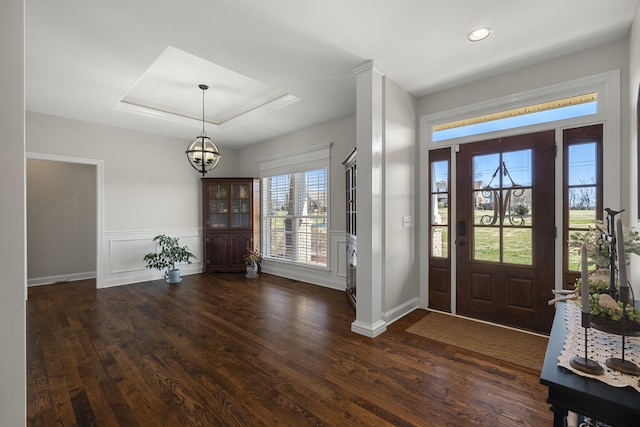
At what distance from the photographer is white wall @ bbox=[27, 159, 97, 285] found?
5254 millimetres

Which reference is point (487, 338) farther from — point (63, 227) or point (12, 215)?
point (63, 227)

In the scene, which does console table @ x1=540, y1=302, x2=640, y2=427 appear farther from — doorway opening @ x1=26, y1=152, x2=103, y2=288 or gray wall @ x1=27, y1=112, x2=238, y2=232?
doorway opening @ x1=26, y1=152, x2=103, y2=288

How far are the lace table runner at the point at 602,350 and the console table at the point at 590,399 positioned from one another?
0.09ft

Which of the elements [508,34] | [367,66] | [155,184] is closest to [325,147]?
[367,66]

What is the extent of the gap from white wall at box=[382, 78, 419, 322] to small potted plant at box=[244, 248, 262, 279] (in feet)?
10.2

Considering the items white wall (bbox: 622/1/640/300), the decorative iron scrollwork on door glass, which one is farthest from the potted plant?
white wall (bbox: 622/1/640/300)

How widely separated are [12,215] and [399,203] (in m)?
3.10

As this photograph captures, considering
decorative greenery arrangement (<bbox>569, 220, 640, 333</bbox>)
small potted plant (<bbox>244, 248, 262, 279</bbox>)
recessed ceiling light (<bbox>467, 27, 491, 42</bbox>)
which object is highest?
recessed ceiling light (<bbox>467, 27, 491, 42</bbox>)

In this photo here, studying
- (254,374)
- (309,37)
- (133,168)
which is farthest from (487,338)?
(133,168)

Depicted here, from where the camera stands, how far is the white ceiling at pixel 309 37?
2.19 meters

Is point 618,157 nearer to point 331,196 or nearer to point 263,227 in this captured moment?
point 331,196

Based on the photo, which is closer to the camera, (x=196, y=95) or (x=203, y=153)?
(x=203, y=153)

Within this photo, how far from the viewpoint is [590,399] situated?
34.5 inches

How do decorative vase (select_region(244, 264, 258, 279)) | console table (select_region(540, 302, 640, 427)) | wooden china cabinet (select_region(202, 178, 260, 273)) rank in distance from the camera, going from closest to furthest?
console table (select_region(540, 302, 640, 427))
decorative vase (select_region(244, 264, 258, 279))
wooden china cabinet (select_region(202, 178, 260, 273))
